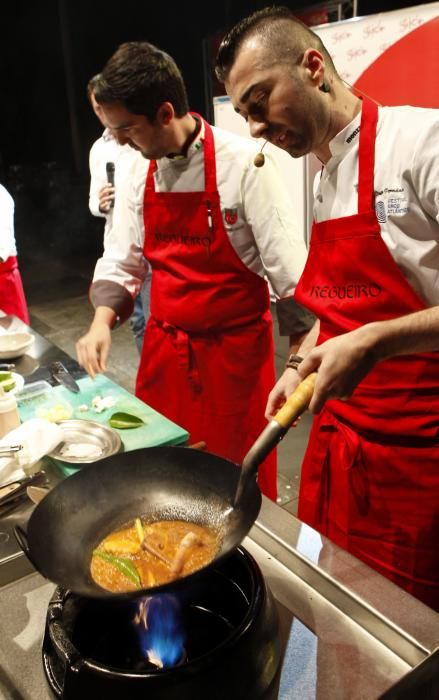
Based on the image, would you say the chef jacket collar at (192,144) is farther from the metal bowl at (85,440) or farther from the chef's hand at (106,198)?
the chef's hand at (106,198)

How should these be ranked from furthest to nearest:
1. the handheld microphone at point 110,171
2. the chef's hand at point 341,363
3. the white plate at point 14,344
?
1. the handheld microphone at point 110,171
2. the white plate at point 14,344
3. the chef's hand at point 341,363

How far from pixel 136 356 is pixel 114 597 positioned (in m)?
4.58

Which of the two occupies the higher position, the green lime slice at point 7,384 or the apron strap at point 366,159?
the apron strap at point 366,159

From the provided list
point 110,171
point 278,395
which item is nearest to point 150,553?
point 278,395

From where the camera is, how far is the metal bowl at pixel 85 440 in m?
1.53

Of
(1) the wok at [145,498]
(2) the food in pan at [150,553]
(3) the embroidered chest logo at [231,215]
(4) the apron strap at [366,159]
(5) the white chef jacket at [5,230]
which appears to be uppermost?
(4) the apron strap at [366,159]

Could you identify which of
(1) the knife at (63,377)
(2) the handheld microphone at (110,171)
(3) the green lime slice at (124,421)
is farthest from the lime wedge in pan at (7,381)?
(2) the handheld microphone at (110,171)

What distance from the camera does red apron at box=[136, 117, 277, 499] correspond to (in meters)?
2.24

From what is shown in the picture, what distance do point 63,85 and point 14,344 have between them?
7.34 metres

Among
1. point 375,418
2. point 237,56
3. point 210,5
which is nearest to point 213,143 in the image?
point 237,56

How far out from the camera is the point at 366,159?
1464 mm

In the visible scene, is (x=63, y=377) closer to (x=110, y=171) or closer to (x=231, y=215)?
(x=231, y=215)

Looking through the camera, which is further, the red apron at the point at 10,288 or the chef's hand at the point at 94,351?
the red apron at the point at 10,288

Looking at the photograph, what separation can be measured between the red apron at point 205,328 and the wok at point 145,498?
115 centimetres
